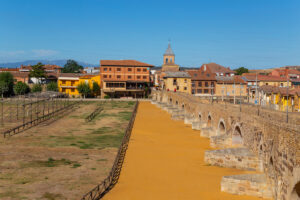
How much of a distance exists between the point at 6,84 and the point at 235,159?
78.0 metres

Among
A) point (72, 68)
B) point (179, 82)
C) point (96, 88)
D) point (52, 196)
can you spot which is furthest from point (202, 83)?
point (52, 196)

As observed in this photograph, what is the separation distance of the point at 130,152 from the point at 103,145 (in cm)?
405

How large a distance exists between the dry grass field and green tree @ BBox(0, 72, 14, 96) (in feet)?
144

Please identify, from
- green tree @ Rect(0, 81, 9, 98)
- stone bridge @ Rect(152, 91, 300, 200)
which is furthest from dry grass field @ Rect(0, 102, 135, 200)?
green tree @ Rect(0, 81, 9, 98)

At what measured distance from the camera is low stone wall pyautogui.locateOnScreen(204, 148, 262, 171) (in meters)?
25.3

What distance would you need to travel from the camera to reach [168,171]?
91.2ft

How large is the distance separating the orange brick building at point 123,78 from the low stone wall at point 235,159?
69.2 meters

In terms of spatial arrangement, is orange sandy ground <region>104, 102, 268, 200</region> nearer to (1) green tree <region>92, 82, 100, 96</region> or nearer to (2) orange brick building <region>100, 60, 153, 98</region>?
(2) orange brick building <region>100, 60, 153, 98</region>

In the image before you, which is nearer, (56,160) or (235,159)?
(235,159)

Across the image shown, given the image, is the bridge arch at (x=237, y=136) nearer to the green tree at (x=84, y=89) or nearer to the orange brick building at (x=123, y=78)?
the orange brick building at (x=123, y=78)

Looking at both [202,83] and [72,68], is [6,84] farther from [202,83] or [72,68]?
[72,68]

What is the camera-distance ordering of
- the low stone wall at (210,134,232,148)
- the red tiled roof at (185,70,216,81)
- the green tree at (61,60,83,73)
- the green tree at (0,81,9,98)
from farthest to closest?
the green tree at (61,60,83,73) < the red tiled roof at (185,70,216,81) < the green tree at (0,81,9,98) < the low stone wall at (210,134,232,148)

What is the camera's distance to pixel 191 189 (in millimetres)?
23281

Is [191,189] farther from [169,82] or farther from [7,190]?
[169,82]
